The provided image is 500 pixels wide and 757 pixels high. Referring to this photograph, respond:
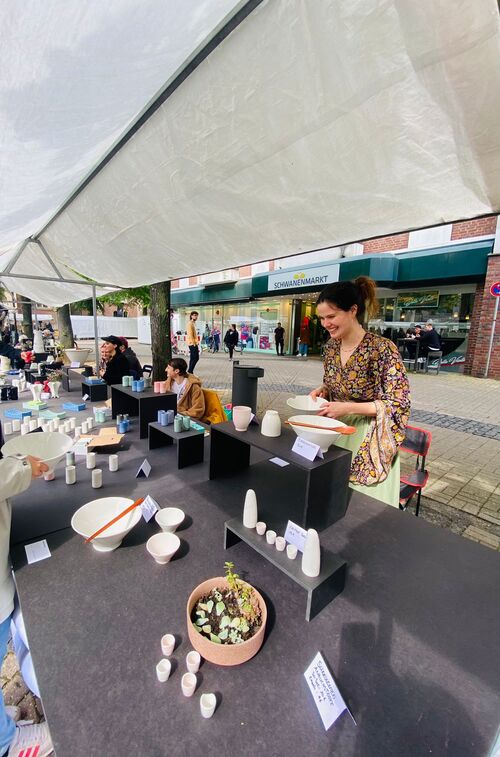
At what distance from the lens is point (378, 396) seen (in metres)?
1.80

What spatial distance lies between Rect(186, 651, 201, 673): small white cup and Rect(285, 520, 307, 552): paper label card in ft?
1.28

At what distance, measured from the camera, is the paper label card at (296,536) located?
0.99m

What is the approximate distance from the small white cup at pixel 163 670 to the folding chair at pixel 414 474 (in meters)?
1.93

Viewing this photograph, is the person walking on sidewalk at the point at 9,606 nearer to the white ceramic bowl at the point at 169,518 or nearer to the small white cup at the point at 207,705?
the white ceramic bowl at the point at 169,518

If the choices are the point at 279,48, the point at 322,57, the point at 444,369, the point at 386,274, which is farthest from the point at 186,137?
the point at 444,369

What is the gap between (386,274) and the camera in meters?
9.61

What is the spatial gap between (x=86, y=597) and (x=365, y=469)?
1.38 meters

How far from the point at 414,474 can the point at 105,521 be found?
2.29m

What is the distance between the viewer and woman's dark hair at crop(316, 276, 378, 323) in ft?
5.92

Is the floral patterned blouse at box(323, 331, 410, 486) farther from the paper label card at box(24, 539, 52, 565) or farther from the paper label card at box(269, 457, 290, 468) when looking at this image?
the paper label card at box(24, 539, 52, 565)

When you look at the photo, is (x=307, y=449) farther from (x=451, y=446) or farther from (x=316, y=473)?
(x=451, y=446)

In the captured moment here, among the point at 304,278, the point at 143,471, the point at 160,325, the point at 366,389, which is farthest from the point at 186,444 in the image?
the point at 304,278

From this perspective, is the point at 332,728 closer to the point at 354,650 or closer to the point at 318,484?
the point at 354,650

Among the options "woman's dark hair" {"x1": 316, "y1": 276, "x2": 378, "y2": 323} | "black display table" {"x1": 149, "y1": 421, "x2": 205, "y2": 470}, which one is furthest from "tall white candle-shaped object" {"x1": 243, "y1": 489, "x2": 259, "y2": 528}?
"woman's dark hair" {"x1": 316, "y1": 276, "x2": 378, "y2": 323}
